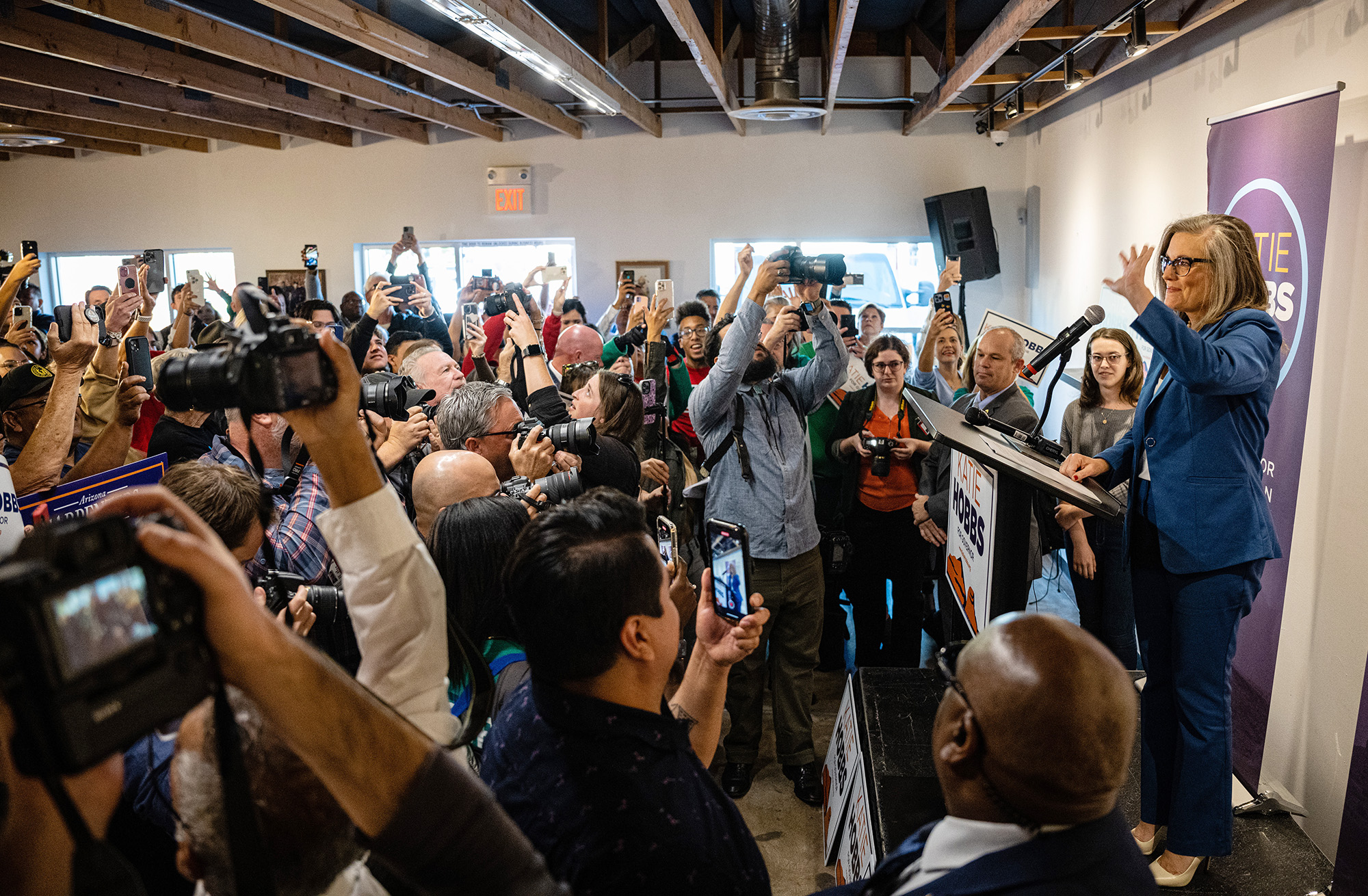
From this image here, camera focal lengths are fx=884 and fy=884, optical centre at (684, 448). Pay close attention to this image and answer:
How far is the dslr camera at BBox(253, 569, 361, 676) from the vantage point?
140 cm

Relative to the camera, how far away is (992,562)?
199cm

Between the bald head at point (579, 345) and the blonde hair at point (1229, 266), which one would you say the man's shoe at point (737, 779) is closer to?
the blonde hair at point (1229, 266)

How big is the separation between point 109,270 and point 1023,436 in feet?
35.9

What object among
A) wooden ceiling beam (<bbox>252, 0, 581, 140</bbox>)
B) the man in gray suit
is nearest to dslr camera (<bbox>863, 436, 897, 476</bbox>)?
the man in gray suit

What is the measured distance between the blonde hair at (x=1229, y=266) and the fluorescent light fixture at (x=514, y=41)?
2715mm

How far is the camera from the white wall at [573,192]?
8.27 metres

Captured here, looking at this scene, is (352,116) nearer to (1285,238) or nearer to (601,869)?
(1285,238)

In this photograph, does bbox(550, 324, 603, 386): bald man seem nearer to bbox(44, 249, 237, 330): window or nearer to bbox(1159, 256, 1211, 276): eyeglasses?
bbox(1159, 256, 1211, 276): eyeglasses

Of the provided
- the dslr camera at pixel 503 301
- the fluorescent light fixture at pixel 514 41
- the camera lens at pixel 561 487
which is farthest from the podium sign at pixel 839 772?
the fluorescent light fixture at pixel 514 41

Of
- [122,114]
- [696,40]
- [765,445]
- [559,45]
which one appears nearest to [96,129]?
[122,114]

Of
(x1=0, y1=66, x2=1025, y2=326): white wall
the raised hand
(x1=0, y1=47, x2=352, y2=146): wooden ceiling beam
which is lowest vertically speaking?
the raised hand

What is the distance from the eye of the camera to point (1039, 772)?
89 centimetres

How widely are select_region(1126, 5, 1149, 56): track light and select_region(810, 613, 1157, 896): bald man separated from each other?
409 centimetres

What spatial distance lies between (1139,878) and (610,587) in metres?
0.66
